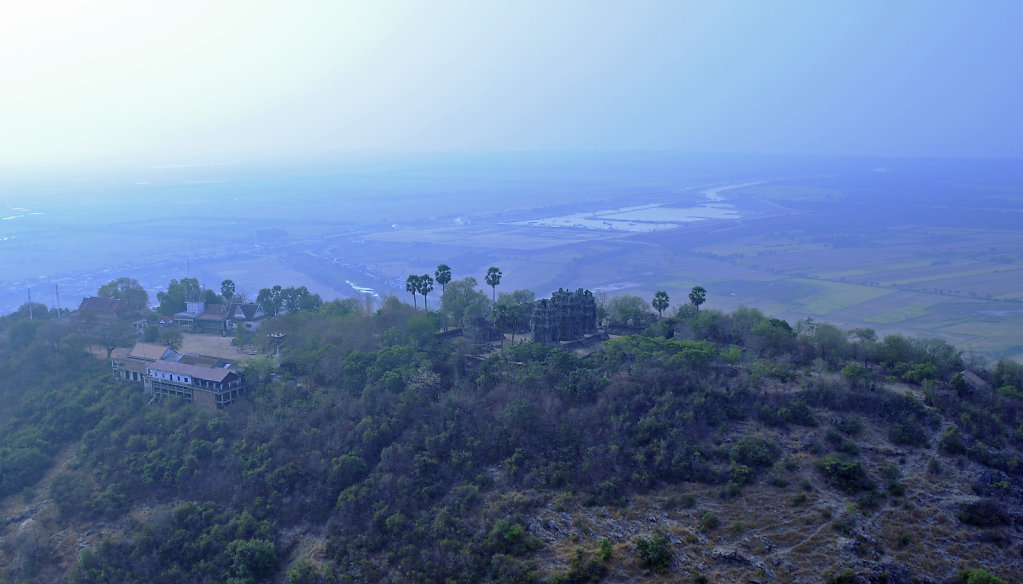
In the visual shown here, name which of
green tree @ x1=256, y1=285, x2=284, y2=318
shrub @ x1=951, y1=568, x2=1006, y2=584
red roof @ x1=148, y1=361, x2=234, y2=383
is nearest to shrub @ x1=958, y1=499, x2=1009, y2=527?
shrub @ x1=951, y1=568, x2=1006, y2=584

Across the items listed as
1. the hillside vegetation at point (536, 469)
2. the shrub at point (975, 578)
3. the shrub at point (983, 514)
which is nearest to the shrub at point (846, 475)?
the hillside vegetation at point (536, 469)

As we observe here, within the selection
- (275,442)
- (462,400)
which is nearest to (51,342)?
(275,442)

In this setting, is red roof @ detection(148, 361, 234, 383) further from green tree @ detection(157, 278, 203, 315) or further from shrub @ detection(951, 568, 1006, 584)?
shrub @ detection(951, 568, 1006, 584)

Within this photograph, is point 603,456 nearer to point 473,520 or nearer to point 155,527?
point 473,520

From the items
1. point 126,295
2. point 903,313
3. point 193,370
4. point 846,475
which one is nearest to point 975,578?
point 846,475

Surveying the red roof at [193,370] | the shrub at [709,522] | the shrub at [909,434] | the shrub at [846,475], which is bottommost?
the shrub at [709,522]

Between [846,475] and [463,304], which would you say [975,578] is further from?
[463,304]

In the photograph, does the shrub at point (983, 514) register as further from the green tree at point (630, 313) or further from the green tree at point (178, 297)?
the green tree at point (178, 297)
